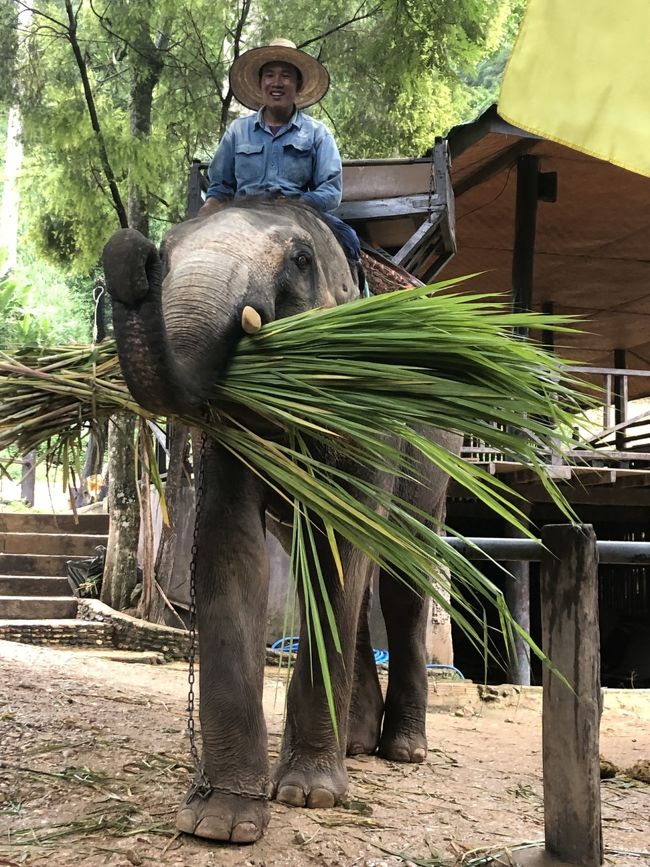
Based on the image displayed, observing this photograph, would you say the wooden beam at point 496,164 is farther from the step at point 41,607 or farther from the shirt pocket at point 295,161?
the step at point 41,607

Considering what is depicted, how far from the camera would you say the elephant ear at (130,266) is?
2.45 meters

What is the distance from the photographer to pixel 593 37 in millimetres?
2254

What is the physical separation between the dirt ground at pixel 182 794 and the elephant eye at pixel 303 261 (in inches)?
68.1

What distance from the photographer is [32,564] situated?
1137 cm

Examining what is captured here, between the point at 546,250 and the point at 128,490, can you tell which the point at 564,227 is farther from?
the point at 128,490

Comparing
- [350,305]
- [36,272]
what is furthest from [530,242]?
[36,272]

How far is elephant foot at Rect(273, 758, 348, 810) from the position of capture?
3328 mm

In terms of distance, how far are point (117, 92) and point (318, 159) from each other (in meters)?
8.24

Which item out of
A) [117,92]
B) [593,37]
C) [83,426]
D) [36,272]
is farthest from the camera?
[36,272]

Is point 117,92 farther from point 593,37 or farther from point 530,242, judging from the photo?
point 593,37

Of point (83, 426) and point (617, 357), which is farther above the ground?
point (617, 357)

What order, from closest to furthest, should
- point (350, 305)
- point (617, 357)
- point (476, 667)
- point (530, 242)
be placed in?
point (350, 305)
point (530, 242)
point (476, 667)
point (617, 357)

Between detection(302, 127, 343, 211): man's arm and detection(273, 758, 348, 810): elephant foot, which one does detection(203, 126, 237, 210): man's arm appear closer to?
detection(302, 127, 343, 211): man's arm

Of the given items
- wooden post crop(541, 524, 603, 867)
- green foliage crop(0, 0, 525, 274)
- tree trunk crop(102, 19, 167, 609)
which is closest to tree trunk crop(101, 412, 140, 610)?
tree trunk crop(102, 19, 167, 609)
